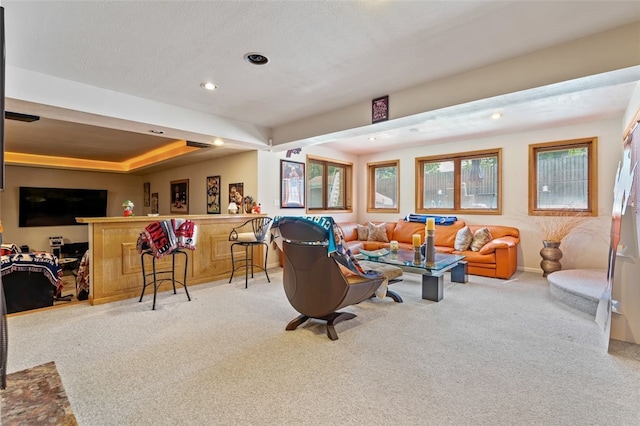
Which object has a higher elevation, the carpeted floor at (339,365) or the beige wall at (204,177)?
the beige wall at (204,177)

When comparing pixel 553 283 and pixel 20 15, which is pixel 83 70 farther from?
pixel 553 283

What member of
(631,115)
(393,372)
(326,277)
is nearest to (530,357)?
(393,372)

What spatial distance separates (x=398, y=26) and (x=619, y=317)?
292cm

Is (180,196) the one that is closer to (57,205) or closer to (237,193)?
(237,193)

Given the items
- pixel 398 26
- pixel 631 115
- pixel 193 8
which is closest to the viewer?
pixel 193 8

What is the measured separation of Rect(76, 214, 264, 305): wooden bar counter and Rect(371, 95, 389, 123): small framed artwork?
9.41 ft

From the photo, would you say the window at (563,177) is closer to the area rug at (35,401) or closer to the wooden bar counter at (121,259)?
the wooden bar counter at (121,259)

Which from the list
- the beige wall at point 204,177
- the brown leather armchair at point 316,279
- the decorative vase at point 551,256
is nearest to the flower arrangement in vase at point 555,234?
the decorative vase at point 551,256

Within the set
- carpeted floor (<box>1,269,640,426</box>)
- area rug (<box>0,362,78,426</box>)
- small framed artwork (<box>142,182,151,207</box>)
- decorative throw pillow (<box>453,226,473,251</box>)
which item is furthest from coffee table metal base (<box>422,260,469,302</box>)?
small framed artwork (<box>142,182,151,207</box>)

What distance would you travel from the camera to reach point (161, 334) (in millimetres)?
2814

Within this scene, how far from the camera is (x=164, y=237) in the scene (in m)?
3.54

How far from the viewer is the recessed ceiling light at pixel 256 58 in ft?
8.95

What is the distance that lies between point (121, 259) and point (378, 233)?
4510mm

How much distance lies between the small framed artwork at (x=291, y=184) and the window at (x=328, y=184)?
25cm
